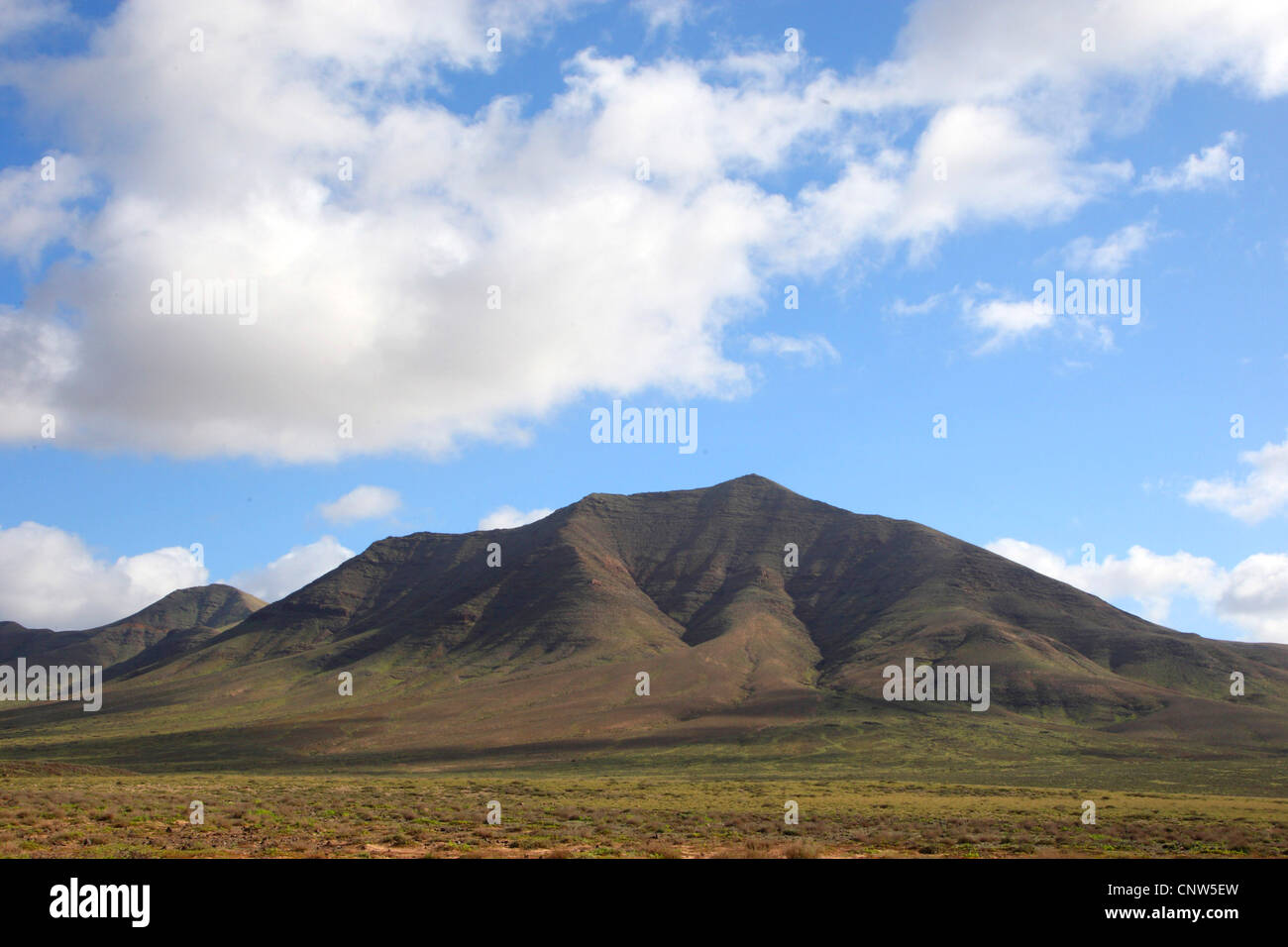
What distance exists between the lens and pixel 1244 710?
432 feet

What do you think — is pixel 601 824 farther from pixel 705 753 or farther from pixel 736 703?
pixel 736 703

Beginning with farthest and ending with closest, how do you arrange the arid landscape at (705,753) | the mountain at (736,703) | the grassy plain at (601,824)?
the mountain at (736,703), the arid landscape at (705,753), the grassy plain at (601,824)

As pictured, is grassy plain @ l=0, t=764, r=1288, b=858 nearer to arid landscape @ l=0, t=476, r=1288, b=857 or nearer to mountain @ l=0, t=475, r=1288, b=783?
arid landscape @ l=0, t=476, r=1288, b=857

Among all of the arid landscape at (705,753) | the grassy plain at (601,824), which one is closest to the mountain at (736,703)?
the arid landscape at (705,753)

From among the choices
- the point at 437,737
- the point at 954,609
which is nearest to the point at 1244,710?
the point at 954,609

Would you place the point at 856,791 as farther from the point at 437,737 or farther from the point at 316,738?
the point at 316,738

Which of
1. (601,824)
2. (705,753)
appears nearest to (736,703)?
(705,753)

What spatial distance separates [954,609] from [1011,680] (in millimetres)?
40918

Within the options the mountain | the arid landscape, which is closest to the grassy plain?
the arid landscape

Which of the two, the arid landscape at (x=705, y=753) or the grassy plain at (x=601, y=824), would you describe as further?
the arid landscape at (x=705, y=753)

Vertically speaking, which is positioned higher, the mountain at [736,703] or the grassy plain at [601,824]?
the grassy plain at [601,824]

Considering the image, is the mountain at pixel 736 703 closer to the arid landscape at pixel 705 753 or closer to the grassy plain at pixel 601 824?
the arid landscape at pixel 705 753
